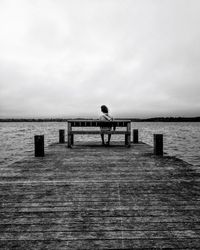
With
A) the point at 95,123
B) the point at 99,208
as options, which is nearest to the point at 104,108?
the point at 95,123

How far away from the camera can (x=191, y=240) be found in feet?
8.56

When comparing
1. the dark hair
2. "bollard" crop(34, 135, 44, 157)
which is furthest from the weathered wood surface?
the dark hair

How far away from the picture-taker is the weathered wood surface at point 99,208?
2.64m

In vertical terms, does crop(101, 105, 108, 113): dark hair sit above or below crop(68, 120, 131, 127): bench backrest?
above

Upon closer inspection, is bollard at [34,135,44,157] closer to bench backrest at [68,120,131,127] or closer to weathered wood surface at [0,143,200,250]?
bench backrest at [68,120,131,127]

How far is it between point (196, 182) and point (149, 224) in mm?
2322

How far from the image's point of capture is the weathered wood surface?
2639mm

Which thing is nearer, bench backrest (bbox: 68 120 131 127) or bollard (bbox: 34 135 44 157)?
bollard (bbox: 34 135 44 157)

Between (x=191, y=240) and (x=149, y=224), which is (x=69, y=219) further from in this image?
(x=191, y=240)

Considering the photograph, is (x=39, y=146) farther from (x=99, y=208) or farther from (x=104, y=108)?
(x=99, y=208)

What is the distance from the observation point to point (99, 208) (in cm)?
352

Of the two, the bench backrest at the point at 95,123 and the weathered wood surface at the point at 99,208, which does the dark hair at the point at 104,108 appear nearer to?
the bench backrest at the point at 95,123

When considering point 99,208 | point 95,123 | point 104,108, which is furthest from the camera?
point 104,108

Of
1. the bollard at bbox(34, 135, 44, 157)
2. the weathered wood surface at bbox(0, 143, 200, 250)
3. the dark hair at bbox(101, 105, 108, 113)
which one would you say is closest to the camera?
the weathered wood surface at bbox(0, 143, 200, 250)
